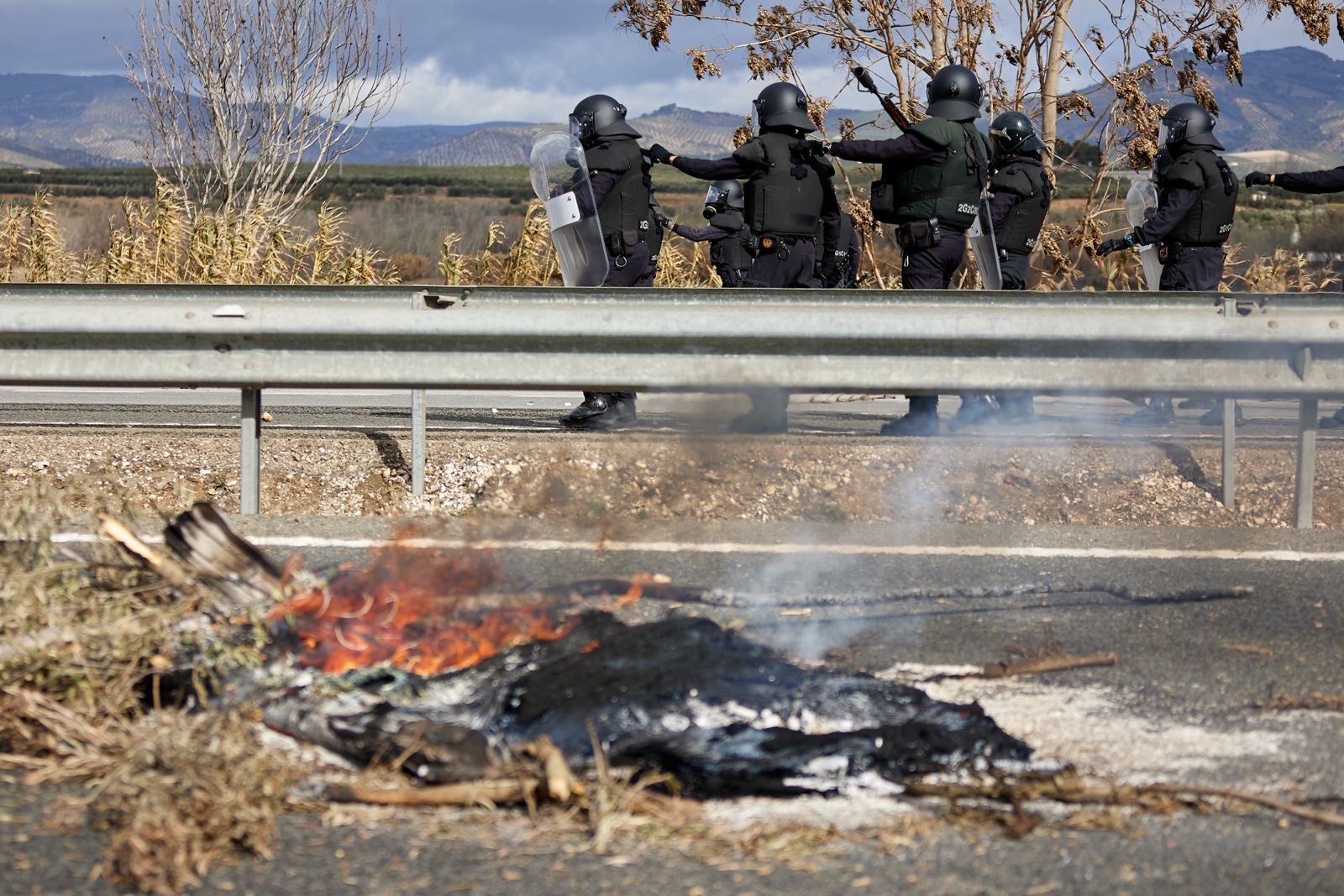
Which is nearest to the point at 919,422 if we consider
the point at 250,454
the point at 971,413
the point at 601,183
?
the point at 971,413

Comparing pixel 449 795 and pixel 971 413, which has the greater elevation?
pixel 971 413

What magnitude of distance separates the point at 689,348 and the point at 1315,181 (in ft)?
18.1

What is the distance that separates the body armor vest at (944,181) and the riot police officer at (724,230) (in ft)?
5.23

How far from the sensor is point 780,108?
9.22 metres

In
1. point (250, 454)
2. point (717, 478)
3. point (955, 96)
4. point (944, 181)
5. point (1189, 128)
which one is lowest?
point (717, 478)

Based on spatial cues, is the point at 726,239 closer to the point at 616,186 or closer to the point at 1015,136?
the point at 616,186

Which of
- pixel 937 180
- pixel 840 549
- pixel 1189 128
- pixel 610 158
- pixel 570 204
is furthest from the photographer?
pixel 1189 128

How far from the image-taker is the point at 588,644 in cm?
365

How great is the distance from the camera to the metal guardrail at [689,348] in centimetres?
573

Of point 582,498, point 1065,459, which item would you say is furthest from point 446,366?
point 1065,459

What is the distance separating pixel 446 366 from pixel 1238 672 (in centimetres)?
315

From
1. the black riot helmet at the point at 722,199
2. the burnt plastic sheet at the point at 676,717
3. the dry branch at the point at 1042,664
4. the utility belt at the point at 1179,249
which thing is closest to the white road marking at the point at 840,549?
the dry branch at the point at 1042,664

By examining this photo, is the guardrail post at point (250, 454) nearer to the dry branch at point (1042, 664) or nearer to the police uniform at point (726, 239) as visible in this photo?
the dry branch at point (1042, 664)

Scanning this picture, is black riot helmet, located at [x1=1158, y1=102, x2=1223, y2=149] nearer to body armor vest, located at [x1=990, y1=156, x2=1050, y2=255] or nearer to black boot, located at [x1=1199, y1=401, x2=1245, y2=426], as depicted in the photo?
body armor vest, located at [x1=990, y1=156, x2=1050, y2=255]
